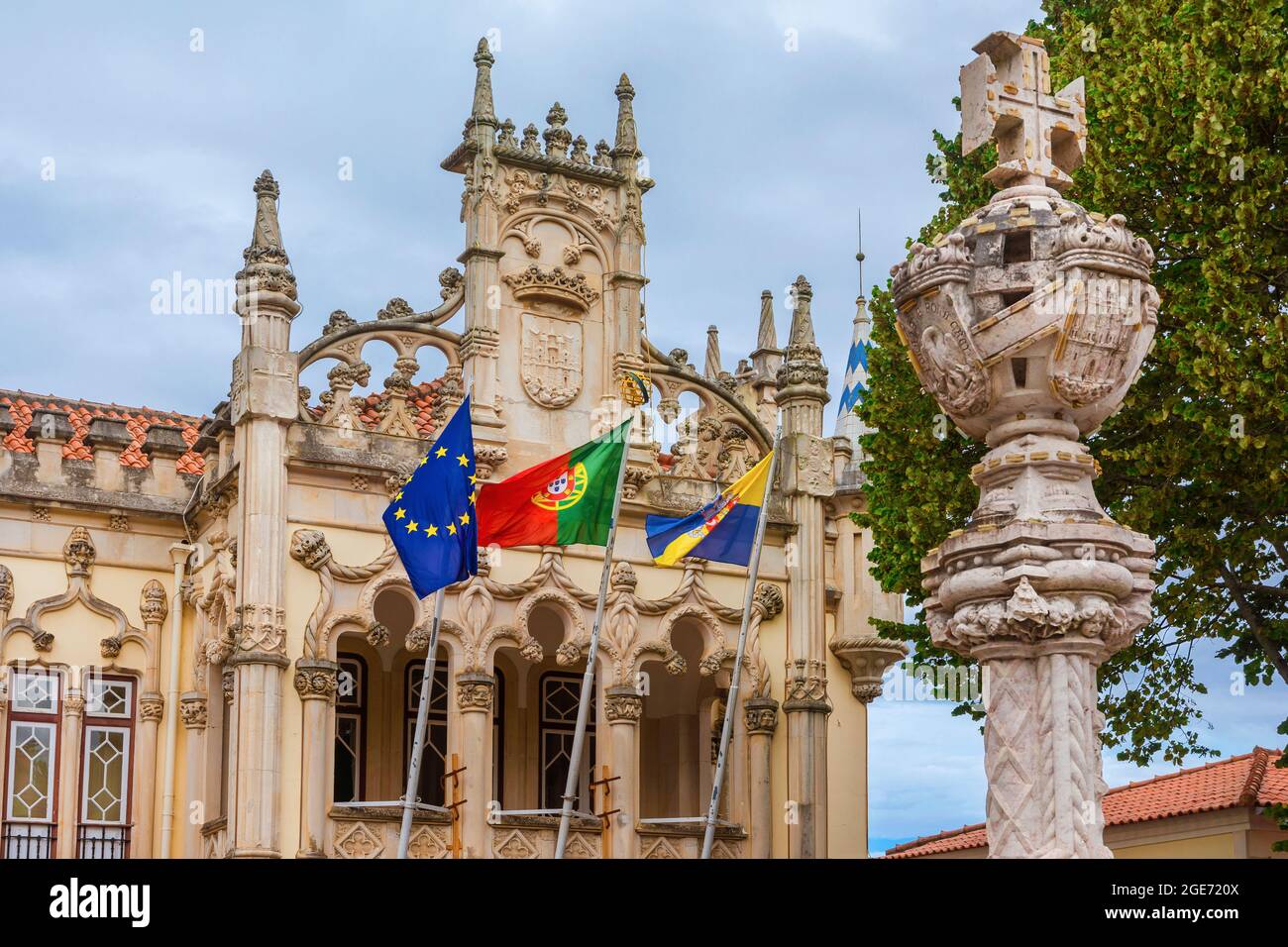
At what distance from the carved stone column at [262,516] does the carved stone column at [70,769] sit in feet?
11.4

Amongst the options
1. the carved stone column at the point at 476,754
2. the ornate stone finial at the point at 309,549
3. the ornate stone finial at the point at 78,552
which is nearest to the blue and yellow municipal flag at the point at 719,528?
the carved stone column at the point at 476,754

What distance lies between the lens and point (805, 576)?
1193 inches

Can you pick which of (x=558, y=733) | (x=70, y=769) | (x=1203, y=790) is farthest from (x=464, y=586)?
(x=1203, y=790)

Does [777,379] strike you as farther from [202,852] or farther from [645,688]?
[202,852]

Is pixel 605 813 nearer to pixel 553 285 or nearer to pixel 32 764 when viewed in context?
pixel 553 285

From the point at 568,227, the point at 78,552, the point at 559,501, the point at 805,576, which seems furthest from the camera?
the point at 805,576

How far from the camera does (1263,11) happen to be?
21203mm

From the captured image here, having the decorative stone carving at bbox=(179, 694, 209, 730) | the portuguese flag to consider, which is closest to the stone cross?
the portuguese flag

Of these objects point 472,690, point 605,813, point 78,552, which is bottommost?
point 605,813

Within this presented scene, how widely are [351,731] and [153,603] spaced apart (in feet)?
11.7

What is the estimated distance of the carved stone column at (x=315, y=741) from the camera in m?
26.1

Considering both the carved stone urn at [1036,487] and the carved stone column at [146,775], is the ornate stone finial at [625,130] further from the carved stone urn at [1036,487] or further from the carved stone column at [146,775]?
the carved stone urn at [1036,487]

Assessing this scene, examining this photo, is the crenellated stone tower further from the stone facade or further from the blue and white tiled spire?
the blue and white tiled spire
